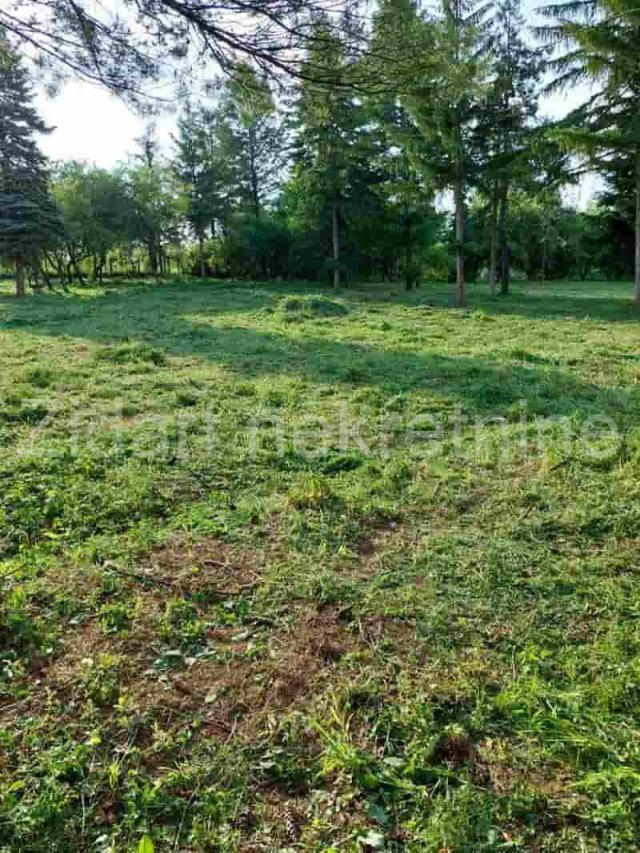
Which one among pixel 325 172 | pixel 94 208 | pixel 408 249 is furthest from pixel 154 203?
pixel 408 249

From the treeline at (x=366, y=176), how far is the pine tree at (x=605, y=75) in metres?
0.06

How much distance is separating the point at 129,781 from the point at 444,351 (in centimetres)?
749

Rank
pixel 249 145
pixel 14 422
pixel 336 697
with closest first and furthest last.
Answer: pixel 336 697 < pixel 14 422 < pixel 249 145

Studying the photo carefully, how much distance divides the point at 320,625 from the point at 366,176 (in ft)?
71.6

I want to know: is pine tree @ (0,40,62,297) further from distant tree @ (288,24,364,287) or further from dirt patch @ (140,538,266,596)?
dirt patch @ (140,538,266,596)

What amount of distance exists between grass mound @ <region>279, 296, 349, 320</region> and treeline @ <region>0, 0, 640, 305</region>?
3.87 meters

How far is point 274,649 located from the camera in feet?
7.44

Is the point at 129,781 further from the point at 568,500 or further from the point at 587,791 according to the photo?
the point at 568,500

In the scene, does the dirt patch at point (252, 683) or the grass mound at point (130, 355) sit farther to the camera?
the grass mound at point (130, 355)

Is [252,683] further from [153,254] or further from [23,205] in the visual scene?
[153,254]

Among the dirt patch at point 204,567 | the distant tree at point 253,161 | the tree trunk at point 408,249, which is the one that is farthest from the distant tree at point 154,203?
the dirt patch at point 204,567

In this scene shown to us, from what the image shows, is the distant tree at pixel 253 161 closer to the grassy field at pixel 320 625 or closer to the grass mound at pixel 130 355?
the grass mound at pixel 130 355

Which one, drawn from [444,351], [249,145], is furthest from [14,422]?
[249,145]

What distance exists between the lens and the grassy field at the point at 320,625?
1.62m
